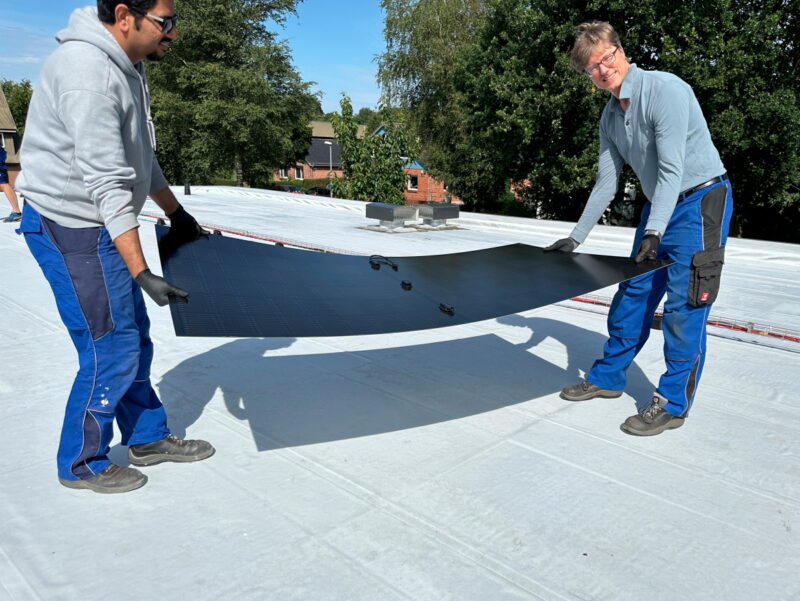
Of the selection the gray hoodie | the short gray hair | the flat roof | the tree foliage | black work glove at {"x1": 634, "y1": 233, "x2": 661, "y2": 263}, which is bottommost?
the flat roof

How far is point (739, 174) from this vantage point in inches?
810

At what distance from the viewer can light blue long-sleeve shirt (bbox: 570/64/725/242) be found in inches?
120

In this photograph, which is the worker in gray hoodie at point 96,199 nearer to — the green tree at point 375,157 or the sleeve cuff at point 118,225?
the sleeve cuff at point 118,225

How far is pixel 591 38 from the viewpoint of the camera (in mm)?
3158

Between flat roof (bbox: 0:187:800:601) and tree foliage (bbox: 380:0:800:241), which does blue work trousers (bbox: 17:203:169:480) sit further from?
tree foliage (bbox: 380:0:800:241)

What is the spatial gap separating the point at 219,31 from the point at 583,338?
40.5 meters

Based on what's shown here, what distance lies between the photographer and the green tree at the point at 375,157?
20703 mm

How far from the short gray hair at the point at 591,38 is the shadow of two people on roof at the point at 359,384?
2.03 metres

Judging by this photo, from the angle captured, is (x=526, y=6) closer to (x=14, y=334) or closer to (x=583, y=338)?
(x=583, y=338)

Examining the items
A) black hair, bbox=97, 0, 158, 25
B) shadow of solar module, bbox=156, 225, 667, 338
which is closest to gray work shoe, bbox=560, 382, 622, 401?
shadow of solar module, bbox=156, 225, 667, 338

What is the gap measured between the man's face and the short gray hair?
2029 millimetres

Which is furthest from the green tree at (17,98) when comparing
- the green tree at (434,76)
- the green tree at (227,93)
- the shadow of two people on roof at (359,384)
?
the shadow of two people on roof at (359,384)

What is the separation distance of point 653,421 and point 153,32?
121 inches

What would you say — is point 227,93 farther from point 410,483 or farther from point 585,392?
point 410,483
